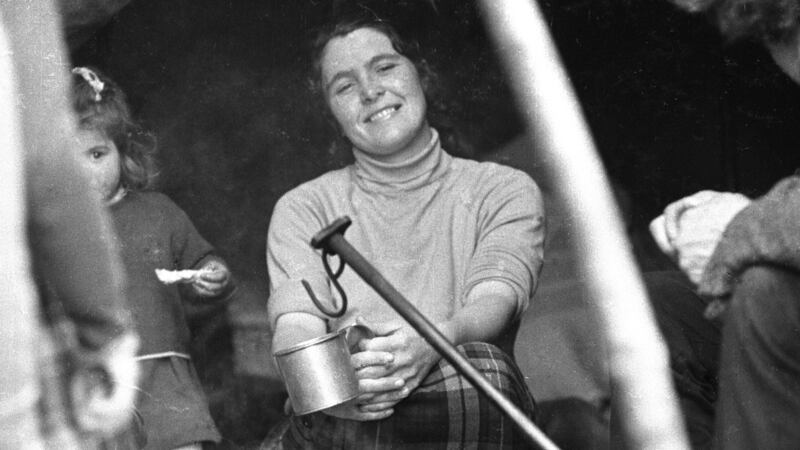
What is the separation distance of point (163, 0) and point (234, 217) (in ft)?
1.69

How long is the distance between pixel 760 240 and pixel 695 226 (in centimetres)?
20

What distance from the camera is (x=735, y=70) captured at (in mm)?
2576

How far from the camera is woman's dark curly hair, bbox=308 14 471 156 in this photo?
275 cm

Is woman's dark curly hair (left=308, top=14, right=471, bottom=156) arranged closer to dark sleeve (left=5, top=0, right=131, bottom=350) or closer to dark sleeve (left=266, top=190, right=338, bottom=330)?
dark sleeve (left=266, top=190, right=338, bottom=330)

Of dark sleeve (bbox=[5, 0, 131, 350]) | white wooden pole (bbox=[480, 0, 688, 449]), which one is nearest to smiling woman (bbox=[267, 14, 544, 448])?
white wooden pole (bbox=[480, 0, 688, 449])

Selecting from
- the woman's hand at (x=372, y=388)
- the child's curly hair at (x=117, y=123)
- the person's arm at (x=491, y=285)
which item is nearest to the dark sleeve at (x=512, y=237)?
the person's arm at (x=491, y=285)

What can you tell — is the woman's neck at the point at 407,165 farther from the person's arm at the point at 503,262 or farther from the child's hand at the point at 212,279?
the child's hand at the point at 212,279

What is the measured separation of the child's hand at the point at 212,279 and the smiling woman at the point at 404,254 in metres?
0.15

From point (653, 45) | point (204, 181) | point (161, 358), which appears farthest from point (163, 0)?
point (653, 45)

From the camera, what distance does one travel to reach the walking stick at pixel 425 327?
215 cm

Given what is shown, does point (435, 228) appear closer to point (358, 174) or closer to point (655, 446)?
point (358, 174)

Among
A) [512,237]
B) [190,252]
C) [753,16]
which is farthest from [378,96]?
[753,16]

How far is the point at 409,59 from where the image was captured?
9.02 feet

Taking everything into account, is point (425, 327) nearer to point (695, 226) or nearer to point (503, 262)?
point (503, 262)
